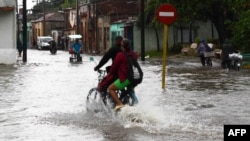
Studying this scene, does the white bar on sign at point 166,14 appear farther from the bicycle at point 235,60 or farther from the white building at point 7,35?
the white building at point 7,35

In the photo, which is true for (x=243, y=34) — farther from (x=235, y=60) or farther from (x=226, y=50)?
(x=235, y=60)

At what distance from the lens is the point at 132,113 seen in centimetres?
1216

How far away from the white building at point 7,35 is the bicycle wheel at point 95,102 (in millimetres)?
21819

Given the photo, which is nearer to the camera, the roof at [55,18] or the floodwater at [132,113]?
the floodwater at [132,113]

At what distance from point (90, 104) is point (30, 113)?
131cm

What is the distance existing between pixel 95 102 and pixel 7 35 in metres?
22.6

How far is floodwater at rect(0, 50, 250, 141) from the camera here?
36.1ft

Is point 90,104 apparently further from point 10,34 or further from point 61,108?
point 10,34

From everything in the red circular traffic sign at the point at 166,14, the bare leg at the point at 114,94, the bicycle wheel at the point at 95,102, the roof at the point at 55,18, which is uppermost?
the roof at the point at 55,18

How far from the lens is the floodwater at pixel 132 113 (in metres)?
11.0

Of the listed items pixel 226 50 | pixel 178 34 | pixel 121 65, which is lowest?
pixel 226 50

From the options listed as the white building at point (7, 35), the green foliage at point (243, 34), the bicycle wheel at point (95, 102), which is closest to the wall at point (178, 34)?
the green foliage at point (243, 34)

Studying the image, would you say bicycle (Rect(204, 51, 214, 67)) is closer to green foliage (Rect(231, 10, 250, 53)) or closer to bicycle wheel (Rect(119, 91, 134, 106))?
green foliage (Rect(231, 10, 250, 53))

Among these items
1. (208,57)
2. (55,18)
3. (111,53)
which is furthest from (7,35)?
(55,18)
